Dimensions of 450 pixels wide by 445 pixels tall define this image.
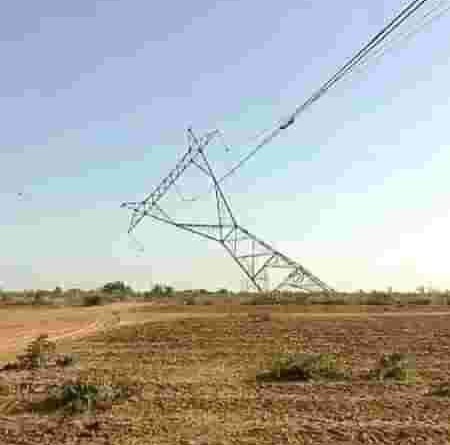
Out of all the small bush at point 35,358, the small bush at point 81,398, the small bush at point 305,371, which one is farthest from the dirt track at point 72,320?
the small bush at point 305,371

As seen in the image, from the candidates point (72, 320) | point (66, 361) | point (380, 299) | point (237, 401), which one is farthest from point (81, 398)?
point (380, 299)

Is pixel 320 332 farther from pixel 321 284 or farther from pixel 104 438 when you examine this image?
pixel 321 284

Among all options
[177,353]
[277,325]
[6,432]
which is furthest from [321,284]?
[6,432]

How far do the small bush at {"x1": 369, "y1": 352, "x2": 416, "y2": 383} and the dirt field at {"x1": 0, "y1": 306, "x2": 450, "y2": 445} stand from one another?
341mm

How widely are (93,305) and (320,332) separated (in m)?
29.0

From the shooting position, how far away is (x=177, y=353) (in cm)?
2025

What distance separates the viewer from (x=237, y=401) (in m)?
12.7

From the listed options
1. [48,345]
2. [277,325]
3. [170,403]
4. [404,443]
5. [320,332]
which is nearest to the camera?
[404,443]

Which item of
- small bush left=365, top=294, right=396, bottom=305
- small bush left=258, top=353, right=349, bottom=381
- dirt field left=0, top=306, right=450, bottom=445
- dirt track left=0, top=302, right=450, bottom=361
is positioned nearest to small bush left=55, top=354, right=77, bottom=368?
dirt field left=0, top=306, right=450, bottom=445

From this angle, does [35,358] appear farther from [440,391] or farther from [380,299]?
[380,299]

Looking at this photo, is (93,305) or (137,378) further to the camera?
(93,305)

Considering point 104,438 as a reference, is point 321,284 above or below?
above

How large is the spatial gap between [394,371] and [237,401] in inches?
161

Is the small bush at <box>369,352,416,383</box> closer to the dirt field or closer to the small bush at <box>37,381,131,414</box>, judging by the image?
the dirt field
